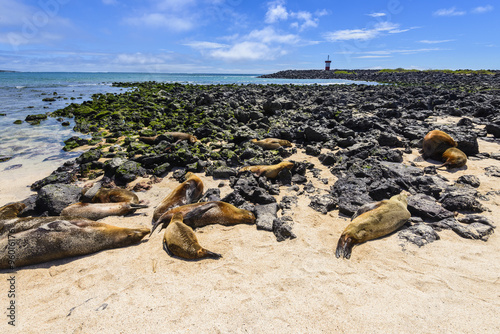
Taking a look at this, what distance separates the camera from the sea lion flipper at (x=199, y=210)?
492 cm

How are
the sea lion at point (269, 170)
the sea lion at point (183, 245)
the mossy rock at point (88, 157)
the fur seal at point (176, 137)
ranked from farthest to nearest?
1. the fur seal at point (176, 137)
2. the mossy rock at point (88, 157)
3. the sea lion at point (269, 170)
4. the sea lion at point (183, 245)

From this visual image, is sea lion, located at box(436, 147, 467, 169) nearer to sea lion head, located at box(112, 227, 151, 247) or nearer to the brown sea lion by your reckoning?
sea lion head, located at box(112, 227, 151, 247)

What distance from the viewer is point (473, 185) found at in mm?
6086

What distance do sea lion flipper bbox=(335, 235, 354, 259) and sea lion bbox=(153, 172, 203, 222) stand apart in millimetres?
3384

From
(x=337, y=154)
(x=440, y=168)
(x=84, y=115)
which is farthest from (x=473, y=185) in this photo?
(x=84, y=115)

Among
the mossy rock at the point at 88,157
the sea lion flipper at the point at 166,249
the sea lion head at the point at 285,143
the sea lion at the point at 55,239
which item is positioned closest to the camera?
the sea lion at the point at 55,239

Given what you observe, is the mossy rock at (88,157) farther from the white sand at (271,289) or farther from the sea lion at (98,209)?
the white sand at (271,289)

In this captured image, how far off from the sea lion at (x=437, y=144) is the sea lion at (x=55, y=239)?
29.4 ft

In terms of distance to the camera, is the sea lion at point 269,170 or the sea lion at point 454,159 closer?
the sea lion at point 269,170

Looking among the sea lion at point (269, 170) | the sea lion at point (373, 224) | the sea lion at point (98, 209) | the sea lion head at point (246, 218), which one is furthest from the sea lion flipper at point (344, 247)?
the sea lion at point (98, 209)

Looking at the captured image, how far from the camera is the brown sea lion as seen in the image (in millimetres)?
Result: 4877

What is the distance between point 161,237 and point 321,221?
3224 mm

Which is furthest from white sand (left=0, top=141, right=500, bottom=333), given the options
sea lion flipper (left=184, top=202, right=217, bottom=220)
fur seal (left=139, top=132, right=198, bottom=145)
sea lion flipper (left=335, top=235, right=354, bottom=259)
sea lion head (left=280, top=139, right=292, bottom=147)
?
fur seal (left=139, top=132, right=198, bottom=145)

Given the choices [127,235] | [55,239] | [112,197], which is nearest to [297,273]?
[127,235]
